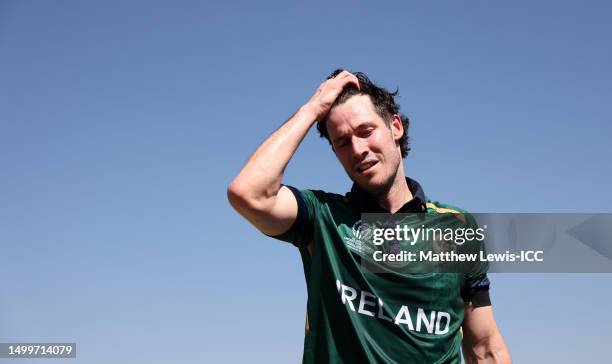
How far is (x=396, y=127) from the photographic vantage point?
237 inches

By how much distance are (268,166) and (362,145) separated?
3.24 ft

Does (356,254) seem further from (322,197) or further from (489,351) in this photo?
(489,351)

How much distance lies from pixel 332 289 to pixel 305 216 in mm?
584

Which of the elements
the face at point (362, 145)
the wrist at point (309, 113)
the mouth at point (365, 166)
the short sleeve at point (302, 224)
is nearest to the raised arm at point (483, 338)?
the face at point (362, 145)

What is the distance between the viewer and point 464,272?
5.35 m

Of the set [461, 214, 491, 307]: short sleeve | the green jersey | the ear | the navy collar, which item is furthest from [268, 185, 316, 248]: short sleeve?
[461, 214, 491, 307]: short sleeve

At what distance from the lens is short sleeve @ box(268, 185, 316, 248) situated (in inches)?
194

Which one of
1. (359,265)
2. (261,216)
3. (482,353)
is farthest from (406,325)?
(261,216)

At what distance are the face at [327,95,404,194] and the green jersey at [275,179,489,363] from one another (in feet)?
1.13

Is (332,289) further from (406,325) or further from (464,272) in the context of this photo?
(464,272)

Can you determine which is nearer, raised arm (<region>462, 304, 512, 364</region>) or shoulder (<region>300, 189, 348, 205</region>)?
shoulder (<region>300, 189, 348, 205</region>)

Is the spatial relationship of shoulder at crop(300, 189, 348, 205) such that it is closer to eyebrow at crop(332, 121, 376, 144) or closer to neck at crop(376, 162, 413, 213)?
neck at crop(376, 162, 413, 213)

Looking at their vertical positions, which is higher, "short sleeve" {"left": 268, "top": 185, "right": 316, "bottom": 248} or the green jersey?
"short sleeve" {"left": 268, "top": 185, "right": 316, "bottom": 248}

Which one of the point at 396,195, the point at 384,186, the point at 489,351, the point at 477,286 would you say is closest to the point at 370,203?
the point at 384,186
